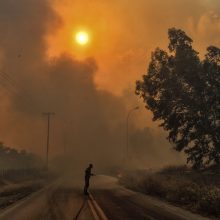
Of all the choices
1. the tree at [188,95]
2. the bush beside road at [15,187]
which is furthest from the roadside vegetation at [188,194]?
the tree at [188,95]

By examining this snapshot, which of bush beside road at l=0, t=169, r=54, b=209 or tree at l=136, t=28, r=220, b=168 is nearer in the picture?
bush beside road at l=0, t=169, r=54, b=209

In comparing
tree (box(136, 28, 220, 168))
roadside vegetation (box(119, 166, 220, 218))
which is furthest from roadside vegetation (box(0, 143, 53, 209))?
tree (box(136, 28, 220, 168))

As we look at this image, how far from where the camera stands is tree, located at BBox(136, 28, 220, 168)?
57.1 m

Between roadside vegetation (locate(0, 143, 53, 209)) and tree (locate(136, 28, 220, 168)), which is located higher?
tree (locate(136, 28, 220, 168))

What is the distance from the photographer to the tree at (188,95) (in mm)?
57062

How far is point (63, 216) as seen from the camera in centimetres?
1800

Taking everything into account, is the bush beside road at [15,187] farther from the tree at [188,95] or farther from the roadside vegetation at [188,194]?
the tree at [188,95]

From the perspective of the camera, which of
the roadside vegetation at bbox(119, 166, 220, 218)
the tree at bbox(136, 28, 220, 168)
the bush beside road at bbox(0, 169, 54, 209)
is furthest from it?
the tree at bbox(136, 28, 220, 168)

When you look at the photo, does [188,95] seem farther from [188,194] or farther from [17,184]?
[188,194]

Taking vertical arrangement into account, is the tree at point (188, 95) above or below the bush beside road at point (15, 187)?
above

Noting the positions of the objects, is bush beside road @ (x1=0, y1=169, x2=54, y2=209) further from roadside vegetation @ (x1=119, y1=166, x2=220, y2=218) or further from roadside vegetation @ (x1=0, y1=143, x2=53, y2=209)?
roadside vegetation @ (x1=119, y1=166, x2=220, y2=218)

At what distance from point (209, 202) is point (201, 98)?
122ft

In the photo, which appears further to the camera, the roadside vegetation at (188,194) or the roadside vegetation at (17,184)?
the roadside vegetation at (17,184)

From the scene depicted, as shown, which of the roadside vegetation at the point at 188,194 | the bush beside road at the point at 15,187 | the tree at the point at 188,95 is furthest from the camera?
the tree at the point at 188,95
